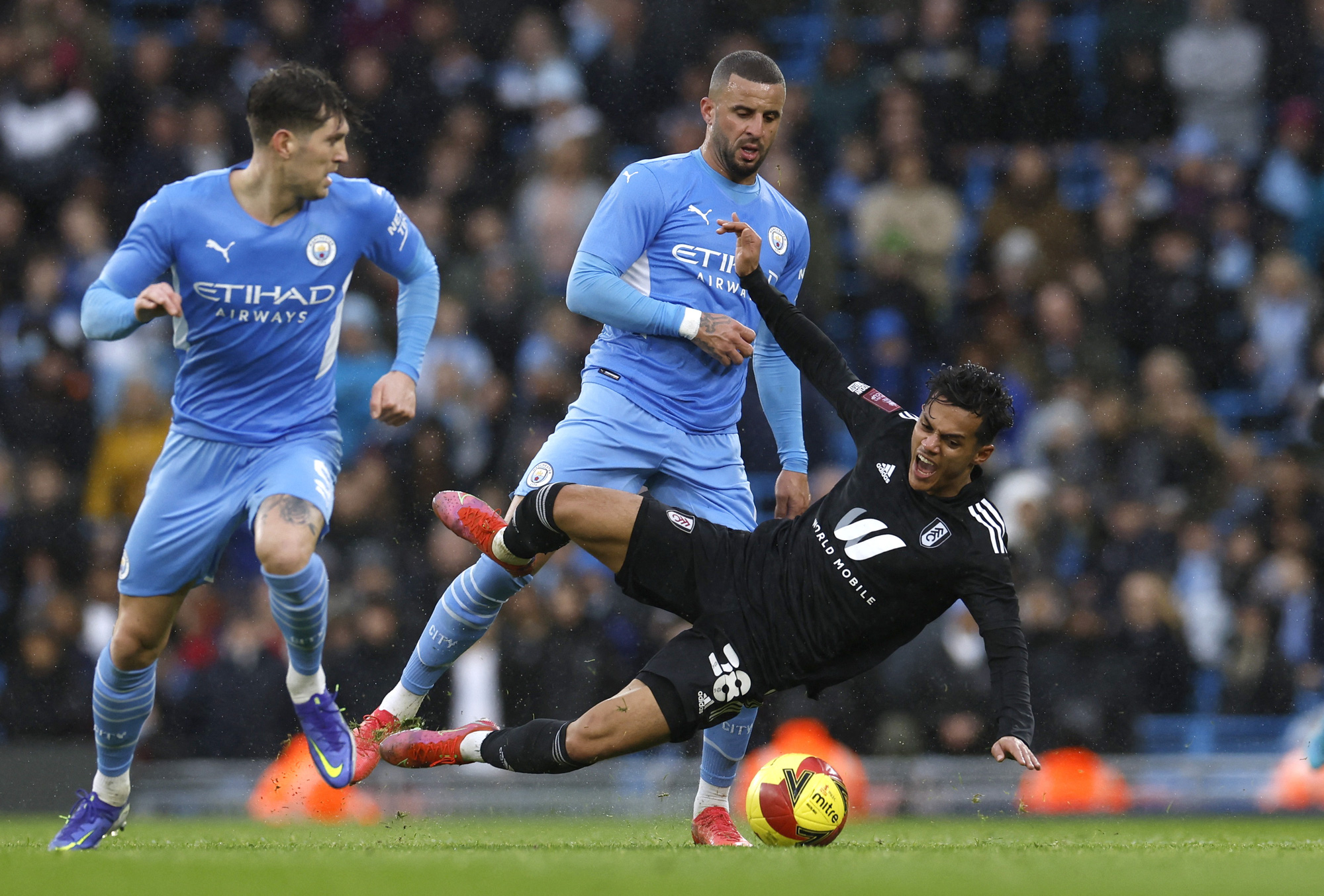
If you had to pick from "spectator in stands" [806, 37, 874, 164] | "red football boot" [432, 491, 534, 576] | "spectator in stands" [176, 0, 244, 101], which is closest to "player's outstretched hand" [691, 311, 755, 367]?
"red football boot" [432, 491, 534, 576]

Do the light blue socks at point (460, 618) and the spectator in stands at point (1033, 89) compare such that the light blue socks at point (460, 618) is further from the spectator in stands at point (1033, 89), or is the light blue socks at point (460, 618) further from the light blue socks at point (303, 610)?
the spectator in stands at point (1033, 89)

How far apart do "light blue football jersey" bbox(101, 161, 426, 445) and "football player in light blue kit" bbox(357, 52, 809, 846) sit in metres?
1.00

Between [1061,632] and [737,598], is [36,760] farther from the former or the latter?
[1061,632]

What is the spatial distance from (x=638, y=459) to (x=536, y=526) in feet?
2.12

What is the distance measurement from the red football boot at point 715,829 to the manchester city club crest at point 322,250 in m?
2.97

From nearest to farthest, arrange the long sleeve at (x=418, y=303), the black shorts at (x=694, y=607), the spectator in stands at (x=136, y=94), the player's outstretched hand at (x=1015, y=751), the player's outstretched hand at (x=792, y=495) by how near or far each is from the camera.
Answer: the player's outstretched hand at (x=1015, y=751)
the black shorts at (x=694, y=607)
the long sleeve at (x=418, y=303)
the player's outstretched hand at (x=792, y=495)
the spectator in stands at (x=136, y=94)

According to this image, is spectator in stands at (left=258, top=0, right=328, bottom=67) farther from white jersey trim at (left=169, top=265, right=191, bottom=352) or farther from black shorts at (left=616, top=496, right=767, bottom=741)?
black shorts at (left=616, top=496, right=767, bottom=741)

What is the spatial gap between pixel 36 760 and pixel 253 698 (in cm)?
142

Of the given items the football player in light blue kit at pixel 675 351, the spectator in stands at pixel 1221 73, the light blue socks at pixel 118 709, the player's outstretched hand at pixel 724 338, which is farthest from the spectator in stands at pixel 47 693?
the spectator in stands at pixel 1221 73

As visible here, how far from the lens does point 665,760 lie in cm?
1127

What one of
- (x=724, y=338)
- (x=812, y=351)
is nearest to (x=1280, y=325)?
(x=812, y=351)

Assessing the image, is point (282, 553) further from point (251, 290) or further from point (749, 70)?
point (749, 70)

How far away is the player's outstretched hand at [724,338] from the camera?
714cm

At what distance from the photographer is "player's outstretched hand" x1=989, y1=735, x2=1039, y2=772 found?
600 centimetres
